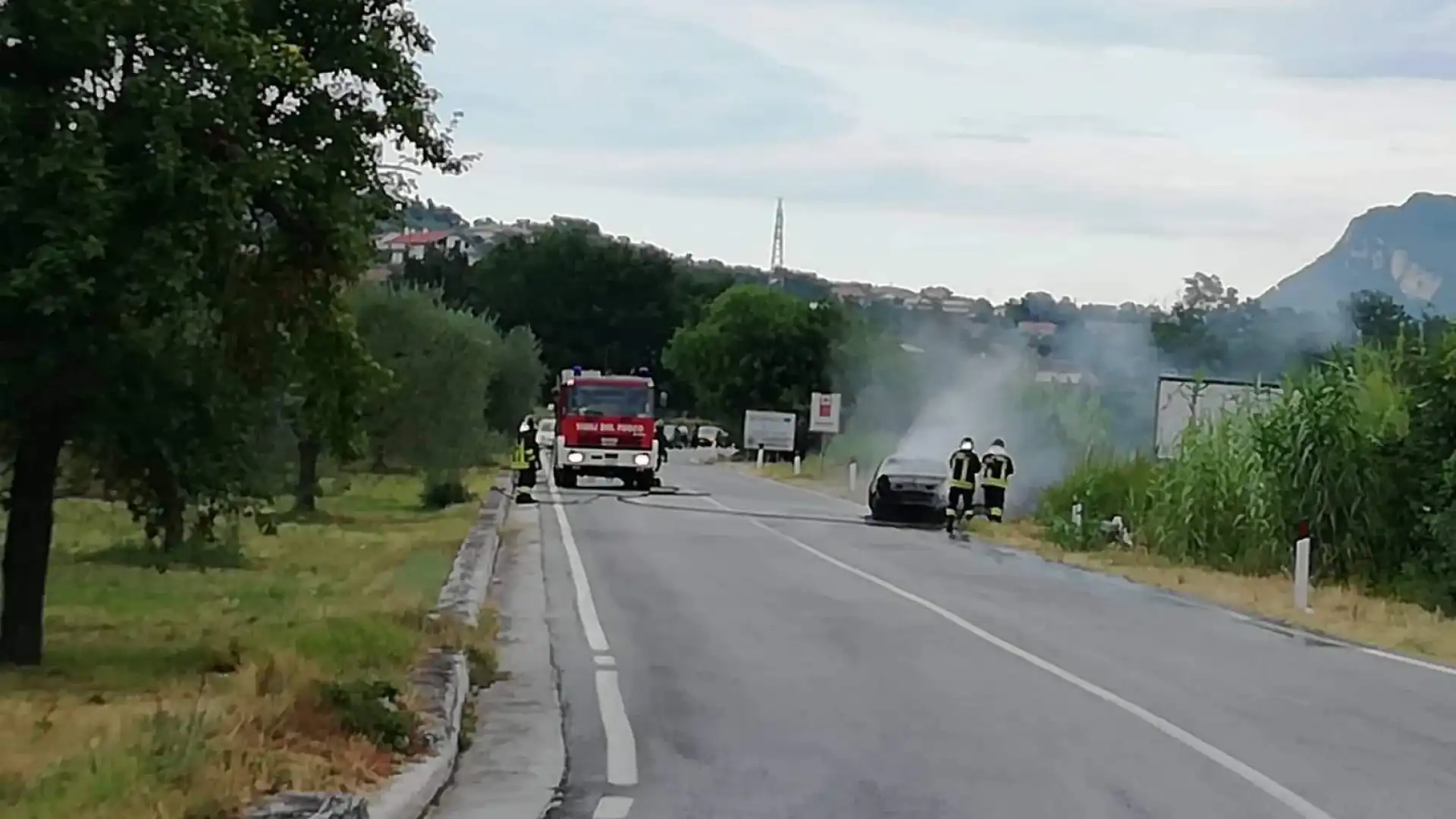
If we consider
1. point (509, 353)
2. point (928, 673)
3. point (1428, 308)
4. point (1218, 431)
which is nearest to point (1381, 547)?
point (1218, 431)

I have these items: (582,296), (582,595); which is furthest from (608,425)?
(582,296)

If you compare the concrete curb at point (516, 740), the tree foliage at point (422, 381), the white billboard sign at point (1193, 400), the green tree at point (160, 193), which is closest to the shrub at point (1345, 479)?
the white billboard sign at point (1193, 400)

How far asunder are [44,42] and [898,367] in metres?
70.2

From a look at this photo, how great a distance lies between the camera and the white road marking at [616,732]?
1132 cm

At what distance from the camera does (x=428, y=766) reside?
10609 mm

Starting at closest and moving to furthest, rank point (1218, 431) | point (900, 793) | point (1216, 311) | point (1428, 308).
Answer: point (900, 793) < point (1218, 431) < point (1428, 308) < point (1216, 311)

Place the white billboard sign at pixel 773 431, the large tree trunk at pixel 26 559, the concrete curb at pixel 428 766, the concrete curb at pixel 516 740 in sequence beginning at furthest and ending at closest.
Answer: the white billboard sign at pixel 773 431
the large tree trunk at pixel 26 559
the concrete curb at pixel 516 740
the concrete curb at pixel 428 766

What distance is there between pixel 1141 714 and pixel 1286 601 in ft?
36.9

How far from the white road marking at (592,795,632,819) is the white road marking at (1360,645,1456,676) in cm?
952

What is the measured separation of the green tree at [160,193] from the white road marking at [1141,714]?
6661mm

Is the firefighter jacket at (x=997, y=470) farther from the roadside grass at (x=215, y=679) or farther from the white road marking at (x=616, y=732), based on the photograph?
the white road marking at (x=616, y=732)

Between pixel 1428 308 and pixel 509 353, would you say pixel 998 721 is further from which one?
pixel 509 353

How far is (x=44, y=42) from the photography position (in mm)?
14945

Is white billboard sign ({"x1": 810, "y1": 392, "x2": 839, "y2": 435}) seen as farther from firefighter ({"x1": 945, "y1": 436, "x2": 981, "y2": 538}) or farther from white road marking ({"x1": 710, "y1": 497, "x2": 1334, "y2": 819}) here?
white road marking ({"x1": 710, "y1": 497, "x2": 1334, "y2": 819})
